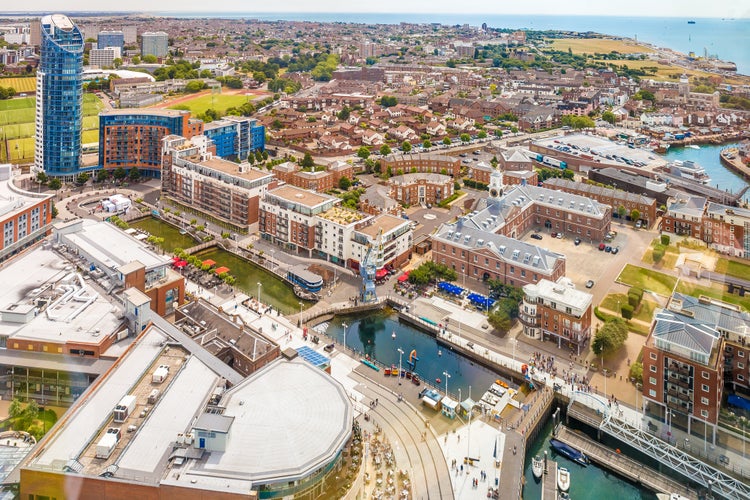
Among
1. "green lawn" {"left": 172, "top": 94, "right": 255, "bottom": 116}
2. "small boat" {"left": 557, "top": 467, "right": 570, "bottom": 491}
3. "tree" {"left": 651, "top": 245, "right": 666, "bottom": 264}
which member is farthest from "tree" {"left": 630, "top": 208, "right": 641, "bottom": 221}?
"green lawn" {"left": 172, "top": 94, "right": 255, "bottom": 116}

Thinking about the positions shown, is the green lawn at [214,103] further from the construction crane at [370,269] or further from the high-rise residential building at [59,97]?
the construction crane at [370,269]

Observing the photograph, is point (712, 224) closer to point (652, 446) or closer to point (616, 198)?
point (616, 198)

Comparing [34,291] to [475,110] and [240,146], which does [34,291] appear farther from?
[475,110]

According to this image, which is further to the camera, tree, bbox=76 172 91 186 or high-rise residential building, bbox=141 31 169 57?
high-rise residential building, bbox=141 31 169 57

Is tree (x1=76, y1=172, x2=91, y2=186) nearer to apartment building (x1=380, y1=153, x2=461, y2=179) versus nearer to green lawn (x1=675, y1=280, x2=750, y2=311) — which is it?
apartment building (x1=380, y1=153, x2=461, y2=179)

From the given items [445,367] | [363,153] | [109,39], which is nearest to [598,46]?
[363,153]

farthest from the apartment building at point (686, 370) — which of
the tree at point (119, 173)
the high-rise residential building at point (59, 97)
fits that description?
the high-rise residential building at point (59, 97)
